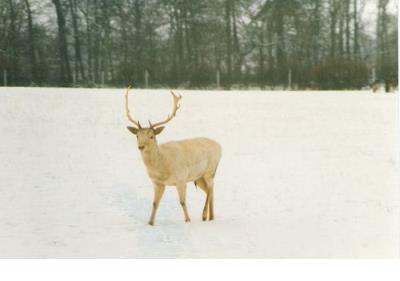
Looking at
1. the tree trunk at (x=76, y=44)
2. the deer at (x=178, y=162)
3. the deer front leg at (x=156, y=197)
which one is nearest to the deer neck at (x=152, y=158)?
the deer at (x=178, y=162)

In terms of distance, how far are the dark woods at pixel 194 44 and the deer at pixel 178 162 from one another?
1895 millimetres

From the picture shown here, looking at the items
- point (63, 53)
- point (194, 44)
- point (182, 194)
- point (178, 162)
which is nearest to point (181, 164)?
point (178, 162)

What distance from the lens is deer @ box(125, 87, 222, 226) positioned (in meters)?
7.34

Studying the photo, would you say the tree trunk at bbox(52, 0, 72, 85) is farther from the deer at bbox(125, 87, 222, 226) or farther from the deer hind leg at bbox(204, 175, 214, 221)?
the deer hind leg at bbox(204, 175, 214, 221)

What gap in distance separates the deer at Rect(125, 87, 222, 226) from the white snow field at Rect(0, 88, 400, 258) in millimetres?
246

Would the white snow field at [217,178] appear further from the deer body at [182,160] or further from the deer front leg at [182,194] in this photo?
the deer body at [182,160]

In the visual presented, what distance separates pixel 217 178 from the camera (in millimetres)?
8555

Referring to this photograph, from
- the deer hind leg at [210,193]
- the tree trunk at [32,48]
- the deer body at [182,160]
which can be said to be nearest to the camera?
the deer body at [182,160]

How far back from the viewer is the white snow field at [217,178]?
7418mm

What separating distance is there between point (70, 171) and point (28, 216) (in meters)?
Answer: 0.94
